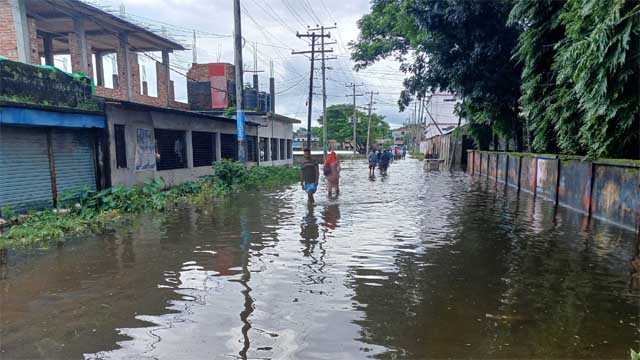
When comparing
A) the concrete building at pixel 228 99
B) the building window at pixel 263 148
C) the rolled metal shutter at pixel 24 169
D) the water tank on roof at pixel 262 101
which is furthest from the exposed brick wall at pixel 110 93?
the rolled metal shutter at pixel 24 169

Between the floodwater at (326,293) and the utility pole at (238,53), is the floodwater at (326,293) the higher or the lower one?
the lower one

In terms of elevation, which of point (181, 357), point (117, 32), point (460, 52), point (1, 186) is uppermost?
point (117, 32)

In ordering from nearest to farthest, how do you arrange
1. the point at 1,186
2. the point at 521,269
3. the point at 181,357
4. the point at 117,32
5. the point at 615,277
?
the point at 181,357 → the point at 615,277 → the point at 521,269 → the point at 1,186 → the point at 117,32

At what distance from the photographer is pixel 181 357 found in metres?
3.45

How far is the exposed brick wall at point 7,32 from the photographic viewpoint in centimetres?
1558

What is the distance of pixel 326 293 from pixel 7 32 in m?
18.1

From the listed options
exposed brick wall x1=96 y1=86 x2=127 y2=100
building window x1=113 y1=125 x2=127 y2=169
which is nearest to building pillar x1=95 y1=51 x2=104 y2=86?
exposed brick wall x1=96 y1=86 x2=127 y2=100

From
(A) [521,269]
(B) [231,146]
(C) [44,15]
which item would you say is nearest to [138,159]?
(B) [231,146]

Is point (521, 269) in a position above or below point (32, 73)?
below

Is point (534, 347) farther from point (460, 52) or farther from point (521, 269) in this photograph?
point (460, 52)

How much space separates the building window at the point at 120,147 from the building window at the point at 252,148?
477 inches

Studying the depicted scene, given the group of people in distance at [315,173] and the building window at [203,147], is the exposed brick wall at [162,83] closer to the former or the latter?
the building window at [203,147]

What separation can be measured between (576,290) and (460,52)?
47.6 ft

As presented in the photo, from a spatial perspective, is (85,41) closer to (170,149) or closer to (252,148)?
(170,149)
